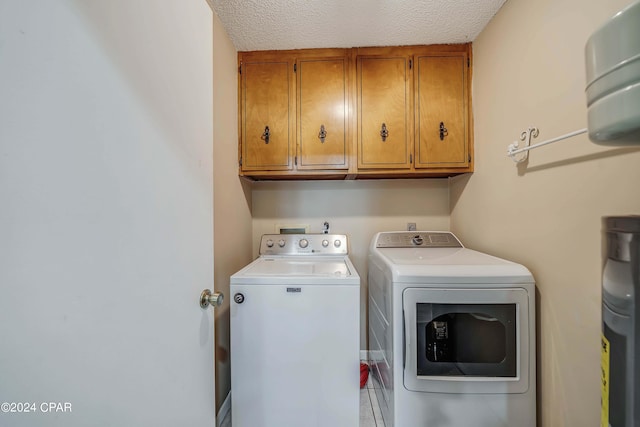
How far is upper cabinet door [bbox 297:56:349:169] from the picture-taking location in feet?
5.64

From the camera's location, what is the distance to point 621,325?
42cm

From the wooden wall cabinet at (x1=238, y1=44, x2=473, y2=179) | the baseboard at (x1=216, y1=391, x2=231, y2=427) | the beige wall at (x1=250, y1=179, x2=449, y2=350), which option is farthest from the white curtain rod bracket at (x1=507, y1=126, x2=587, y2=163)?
the baseboard at (x1=216, y1=391, x2=231, y2=427)

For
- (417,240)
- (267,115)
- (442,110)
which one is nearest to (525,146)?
(442,110)

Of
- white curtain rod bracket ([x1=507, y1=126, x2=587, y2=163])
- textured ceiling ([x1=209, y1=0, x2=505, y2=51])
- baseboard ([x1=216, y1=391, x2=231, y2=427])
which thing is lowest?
baseboard ([x1=216, y1=391, x2=231, y2=427])

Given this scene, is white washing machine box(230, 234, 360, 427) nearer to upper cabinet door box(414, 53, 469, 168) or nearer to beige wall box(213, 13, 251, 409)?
beige wall box(213, 13, 251, 409)

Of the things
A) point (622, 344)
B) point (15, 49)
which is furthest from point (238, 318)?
point (622, 344)

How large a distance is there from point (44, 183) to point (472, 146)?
2.10 m

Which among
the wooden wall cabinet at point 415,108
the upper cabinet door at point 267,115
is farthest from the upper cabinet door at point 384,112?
the upper cabinet door at point 267,115

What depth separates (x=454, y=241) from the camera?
5.90 feet

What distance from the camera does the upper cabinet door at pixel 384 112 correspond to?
170 centimetres

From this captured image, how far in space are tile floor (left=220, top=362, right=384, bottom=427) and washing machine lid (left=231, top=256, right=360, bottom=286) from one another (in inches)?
36.1

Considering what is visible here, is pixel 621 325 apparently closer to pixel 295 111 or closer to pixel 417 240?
pixel 417 240

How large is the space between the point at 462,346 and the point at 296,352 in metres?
0.83

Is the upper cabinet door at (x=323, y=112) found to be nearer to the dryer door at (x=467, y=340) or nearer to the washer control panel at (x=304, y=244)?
the washer control panel at (x=304, y=244)
